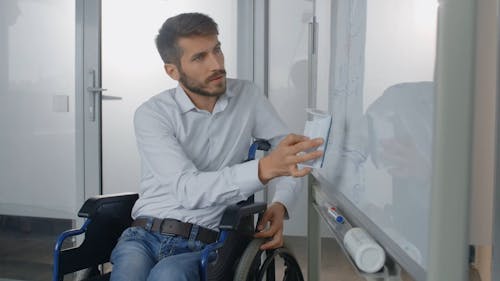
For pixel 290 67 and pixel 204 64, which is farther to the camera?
pixel 290 67

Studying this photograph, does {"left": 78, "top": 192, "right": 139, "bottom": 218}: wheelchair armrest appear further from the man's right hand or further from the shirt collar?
the man's right hand

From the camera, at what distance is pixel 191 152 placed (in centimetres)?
173

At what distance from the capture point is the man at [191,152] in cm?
143

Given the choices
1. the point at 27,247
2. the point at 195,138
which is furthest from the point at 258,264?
the point at 27,247

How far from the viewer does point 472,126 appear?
1.73ft

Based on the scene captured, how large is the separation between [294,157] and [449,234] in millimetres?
581

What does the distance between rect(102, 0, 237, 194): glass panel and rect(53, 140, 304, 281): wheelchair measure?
1.26 meters

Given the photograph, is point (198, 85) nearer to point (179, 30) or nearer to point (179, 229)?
point (179, 30)

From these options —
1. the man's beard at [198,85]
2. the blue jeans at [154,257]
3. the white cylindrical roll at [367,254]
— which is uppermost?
the man's beard at [198,85]

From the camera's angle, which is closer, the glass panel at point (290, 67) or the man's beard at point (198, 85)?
the man's beard at point (198, 85)

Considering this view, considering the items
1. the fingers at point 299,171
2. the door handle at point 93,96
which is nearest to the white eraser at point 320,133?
the fingers at point 299,171

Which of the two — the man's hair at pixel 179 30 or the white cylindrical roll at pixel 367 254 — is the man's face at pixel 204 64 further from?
the white cylindrical roll at pixel 367 254

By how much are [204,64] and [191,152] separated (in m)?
0.31

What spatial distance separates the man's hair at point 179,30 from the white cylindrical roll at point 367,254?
1.02 m
